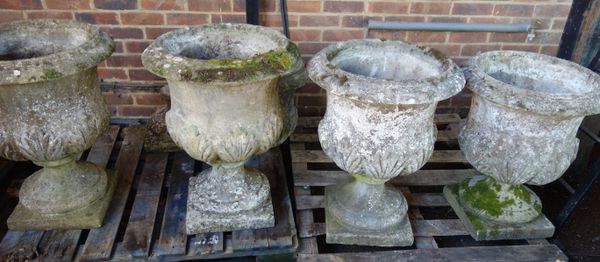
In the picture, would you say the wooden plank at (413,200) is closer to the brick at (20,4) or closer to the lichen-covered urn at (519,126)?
the lichen-covered urn at (519,126)

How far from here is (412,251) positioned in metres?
2.14

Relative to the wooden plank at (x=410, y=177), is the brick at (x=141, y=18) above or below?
above

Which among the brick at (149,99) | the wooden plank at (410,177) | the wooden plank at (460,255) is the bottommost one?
the wooden plank at (460,255)

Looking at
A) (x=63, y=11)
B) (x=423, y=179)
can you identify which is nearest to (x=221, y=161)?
(x=423, y=179)

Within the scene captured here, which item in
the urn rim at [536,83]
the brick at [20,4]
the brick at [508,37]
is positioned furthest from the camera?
the brick at [508,37]

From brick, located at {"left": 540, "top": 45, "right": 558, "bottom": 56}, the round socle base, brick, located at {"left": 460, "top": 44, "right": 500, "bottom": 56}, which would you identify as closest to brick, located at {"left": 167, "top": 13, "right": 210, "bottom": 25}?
brick, located at {"left": 460, "top": 44, "right": 500, "bottom": 56}

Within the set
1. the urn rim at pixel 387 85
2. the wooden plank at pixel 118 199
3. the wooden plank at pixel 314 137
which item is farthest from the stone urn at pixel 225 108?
the wooden plank at pixel 314 137

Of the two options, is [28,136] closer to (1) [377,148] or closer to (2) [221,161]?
(2) [221,161]

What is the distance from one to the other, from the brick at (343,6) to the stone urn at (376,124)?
737 millimetres

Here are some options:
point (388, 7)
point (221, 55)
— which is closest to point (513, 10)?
point (388, 7)

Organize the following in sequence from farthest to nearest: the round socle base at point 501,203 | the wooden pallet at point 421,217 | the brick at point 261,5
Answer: the brick at point 261,5, the round socle base at point 501,203, the wooden pallet at point 421,217

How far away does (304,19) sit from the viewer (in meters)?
2.87

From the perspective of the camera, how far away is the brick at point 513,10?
9.63 ft

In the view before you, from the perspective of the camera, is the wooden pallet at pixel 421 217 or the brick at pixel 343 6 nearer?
the wooden pallet at pixel 421 217
